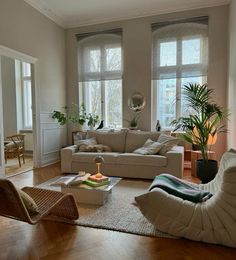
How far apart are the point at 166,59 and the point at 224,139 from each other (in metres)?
2.31

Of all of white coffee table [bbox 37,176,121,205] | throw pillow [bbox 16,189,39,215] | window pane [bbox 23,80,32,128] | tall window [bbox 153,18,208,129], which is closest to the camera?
throw pillow [bbox 16,189,39,215]

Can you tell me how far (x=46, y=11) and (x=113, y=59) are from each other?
6.23 ft

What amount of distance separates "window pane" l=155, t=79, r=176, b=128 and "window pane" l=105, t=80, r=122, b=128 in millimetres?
993

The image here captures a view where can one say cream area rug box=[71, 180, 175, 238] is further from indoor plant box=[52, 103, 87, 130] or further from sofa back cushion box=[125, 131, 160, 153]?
indoor plant box=[52, 103, 87, 130]

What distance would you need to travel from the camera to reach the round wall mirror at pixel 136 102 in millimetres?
5617

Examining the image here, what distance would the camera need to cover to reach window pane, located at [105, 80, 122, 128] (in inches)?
233

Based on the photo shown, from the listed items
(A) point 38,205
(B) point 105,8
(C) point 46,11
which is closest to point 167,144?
(A) point 38,205

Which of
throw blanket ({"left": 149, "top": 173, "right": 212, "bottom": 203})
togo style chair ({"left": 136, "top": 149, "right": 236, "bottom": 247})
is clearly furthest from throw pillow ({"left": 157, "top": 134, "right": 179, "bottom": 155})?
togo style chair ({"left": 136, "top": 149, "right": 236, "bottom": 247})

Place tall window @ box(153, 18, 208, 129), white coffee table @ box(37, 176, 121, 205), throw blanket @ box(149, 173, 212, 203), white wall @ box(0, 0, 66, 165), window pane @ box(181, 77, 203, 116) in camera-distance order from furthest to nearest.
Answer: window pane @ box(181, 77, 203, 116) → tall window @ box(153, 18, 208, 129) → white wall @ box(0, 0, 66, 165) → white coffee table @ box(37, 176, 121, 205) → throw blanket @ box(149, 173, 212, 203)

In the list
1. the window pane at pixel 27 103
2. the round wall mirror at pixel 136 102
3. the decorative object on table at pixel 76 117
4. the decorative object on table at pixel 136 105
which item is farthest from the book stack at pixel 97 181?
the window pane at pixel 27 103

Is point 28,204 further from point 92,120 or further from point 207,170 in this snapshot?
point 92,120

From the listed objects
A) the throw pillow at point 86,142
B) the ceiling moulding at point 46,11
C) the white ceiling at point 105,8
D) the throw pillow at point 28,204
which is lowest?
the throw pillow at point 28,204

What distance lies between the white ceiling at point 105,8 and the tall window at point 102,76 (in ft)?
1.59

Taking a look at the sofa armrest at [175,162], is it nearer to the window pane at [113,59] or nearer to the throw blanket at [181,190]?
the throw blanket at [181,190]
